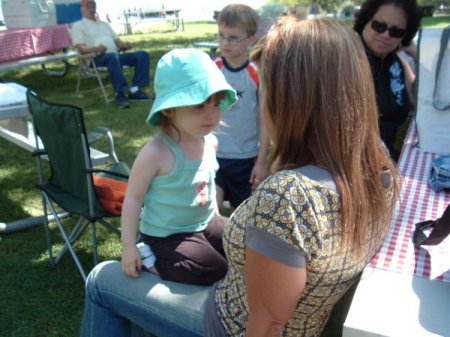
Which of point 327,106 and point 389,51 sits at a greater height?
point 327,106

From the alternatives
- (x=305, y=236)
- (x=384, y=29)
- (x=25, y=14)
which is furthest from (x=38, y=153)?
(x=25, y=14)

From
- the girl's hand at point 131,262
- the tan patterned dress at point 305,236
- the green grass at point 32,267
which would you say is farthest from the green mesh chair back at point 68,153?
the tan patterned dress at point 305,236

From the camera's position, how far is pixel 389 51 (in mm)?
2738

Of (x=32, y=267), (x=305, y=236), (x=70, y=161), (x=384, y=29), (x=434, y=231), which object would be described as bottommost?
(x=32, y=267)

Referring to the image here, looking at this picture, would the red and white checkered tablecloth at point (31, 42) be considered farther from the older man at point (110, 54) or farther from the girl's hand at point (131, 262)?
the girl's hand at point (131, 262)

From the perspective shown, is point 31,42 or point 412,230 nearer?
point 412,230

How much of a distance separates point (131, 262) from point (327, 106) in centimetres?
91

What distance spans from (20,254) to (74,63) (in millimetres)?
7680

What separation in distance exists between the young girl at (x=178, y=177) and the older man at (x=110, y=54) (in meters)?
5.42

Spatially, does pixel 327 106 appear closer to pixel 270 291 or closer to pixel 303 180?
pixel 303 180

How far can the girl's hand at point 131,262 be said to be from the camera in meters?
1.67

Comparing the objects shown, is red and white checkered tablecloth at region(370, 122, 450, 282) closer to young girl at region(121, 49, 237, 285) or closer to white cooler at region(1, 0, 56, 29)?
young girl at region(121, 49, 237, 285)

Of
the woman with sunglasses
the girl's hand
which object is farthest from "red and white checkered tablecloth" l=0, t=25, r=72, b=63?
the girl's hand

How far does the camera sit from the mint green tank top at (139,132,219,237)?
177cm
